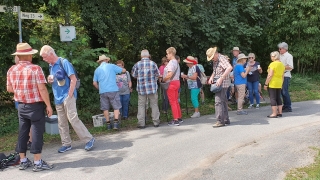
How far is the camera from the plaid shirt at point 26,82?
4.97 m

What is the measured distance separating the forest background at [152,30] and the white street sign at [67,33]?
202mm

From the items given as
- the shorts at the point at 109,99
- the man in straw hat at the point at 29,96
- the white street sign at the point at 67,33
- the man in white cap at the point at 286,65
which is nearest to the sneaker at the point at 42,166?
the man in straw hat at the point at 29,96

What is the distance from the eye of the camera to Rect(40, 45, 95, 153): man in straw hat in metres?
5.59

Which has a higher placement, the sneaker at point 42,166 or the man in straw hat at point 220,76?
the man in straw hat at point 220,76

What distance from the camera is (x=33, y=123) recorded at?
506 cm

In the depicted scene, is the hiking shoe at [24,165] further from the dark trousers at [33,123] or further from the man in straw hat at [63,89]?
the man in straw hat at [63,89]

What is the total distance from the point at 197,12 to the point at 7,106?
7.38 meters

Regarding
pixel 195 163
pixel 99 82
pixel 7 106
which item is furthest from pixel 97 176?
pixel 7 106

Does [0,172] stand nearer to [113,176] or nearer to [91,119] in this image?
[113,176]

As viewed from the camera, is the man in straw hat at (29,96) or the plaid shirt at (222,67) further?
the plaid shirt at (222,67)

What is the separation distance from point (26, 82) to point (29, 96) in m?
0.22

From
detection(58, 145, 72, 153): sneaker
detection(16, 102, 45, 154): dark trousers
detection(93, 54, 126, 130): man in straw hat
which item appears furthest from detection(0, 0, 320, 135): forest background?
detection(16, 102, 45, 154): dark trousers

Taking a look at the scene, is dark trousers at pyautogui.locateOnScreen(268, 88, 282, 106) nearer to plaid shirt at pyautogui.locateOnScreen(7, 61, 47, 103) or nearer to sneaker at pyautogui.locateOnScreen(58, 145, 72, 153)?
sneaker at pyautogui.locateOnScreen(58, 145, 72, 153)

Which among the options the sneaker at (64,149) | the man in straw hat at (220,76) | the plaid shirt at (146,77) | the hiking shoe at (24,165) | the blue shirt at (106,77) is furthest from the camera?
the plaid shirt at (146,77)
